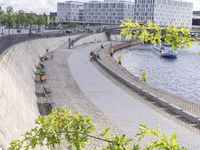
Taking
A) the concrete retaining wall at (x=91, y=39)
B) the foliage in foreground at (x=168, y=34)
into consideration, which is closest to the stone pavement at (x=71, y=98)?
the foliage in foreground at (x=168, y=34)

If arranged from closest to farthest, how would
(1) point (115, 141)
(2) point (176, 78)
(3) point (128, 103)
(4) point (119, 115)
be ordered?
(1) point (115, 141) < (4) point (119, 115) < (3) point (128, 103) < (2) point (176, 78)

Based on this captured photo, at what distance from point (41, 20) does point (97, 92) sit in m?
98.4

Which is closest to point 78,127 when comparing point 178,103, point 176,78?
point 178,103

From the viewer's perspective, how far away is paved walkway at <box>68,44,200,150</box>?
20.2 m

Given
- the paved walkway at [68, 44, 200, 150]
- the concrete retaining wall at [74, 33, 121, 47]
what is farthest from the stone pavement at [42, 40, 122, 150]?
the concrete retaining wall at [74, 33, 121, 47]

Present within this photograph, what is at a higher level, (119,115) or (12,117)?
(12,117)

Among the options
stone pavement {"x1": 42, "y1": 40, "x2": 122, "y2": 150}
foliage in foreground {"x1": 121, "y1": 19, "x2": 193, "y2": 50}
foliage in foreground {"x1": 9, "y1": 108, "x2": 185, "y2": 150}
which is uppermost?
foliage in foreground {"x1": 121, "y1": 19, "x2": 193, "y2": 50}

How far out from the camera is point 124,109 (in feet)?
83.7

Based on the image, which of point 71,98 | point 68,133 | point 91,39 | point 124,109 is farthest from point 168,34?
point 91,39

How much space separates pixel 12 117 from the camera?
15492mm

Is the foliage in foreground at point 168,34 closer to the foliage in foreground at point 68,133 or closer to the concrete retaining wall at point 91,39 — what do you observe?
the foliage in foreground at point 68,133

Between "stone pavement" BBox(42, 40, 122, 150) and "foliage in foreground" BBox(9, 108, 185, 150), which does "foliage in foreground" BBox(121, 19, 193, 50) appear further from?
"stone pavement" BBox(42, 40, 122, 150)

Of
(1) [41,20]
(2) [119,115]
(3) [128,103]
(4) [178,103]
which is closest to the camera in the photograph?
(2) [119,115]

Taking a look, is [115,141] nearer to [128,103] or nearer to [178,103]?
[128,103]
